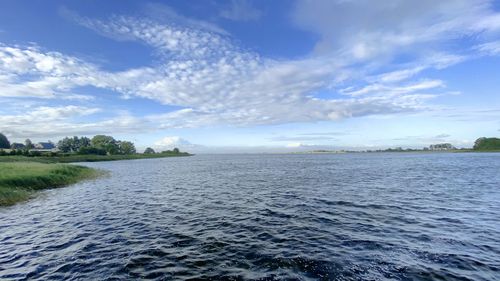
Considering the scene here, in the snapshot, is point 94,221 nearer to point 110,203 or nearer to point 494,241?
point 110,203

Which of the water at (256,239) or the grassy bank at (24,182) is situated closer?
the water at (256,239)

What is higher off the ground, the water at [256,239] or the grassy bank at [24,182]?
the grassy bank at [24,182]

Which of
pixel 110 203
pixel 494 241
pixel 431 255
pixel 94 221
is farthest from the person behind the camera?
pixel 110 203

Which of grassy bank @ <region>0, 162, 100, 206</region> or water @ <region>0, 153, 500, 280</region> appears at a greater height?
grassy bank @ <region>0, 162, 100, 206</region>

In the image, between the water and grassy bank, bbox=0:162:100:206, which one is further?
grassy bank, bbox=0:162:100:206

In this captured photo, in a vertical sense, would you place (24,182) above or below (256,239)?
above

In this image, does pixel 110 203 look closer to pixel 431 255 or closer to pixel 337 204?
pixel 337 204

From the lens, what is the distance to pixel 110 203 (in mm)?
33781


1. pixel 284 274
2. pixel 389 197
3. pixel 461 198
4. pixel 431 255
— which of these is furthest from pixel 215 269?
pixel 461 198

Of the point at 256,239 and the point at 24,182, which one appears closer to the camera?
the point at 256,239

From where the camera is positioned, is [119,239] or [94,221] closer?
[119,239]

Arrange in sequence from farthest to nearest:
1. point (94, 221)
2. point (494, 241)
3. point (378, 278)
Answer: point (94, 221) → point (494, 241) → point (378, 278)

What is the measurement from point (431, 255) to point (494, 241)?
6.27 m

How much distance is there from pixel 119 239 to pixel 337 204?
2215cm
